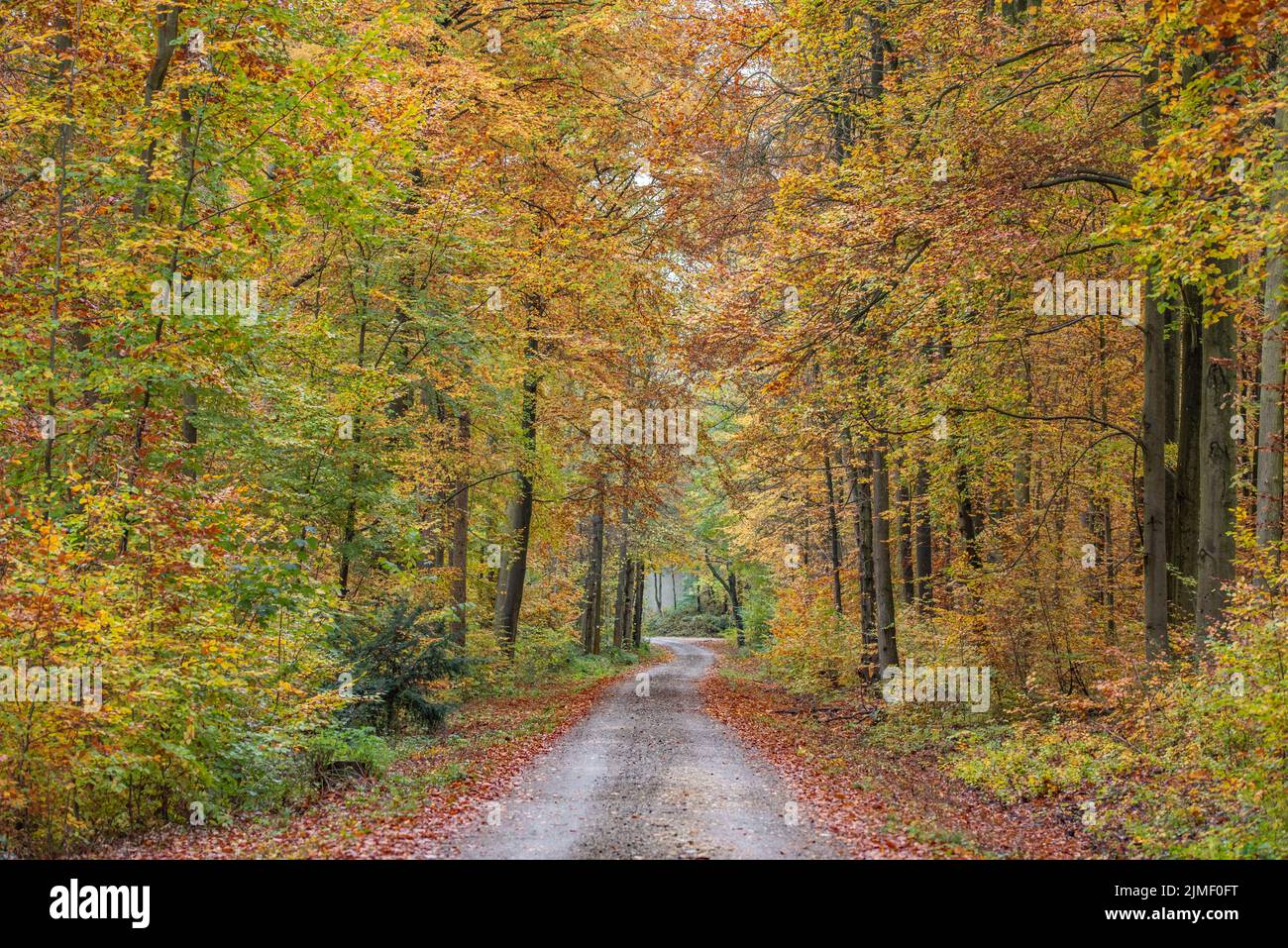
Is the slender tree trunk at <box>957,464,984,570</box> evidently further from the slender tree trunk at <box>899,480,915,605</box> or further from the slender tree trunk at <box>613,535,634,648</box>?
the slender tree trunk at <box>613,535,634,648</box>

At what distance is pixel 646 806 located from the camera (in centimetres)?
914

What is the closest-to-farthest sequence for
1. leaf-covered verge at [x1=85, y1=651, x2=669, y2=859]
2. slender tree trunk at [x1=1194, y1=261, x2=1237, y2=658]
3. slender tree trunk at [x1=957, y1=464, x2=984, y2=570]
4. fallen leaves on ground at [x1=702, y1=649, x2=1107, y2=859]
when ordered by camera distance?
leaf-covered verge at [x1=85, y1=651, x2=669, y2=859]
fallen leaves on ground at [x1=702, y1=649, x2=1107, y2=859]
slender tree trunk at [x1=1194, y1=261, x2=1237, y2=658]
slender tree trunk at [x1=957, y1=464, x2=984, y2=570]

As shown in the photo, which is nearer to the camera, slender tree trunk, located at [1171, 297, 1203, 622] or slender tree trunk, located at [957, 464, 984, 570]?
slender tree trunk, located at [1171, 297, 1203, 622]

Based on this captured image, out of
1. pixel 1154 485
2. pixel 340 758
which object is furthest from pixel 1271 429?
pixel 340 758

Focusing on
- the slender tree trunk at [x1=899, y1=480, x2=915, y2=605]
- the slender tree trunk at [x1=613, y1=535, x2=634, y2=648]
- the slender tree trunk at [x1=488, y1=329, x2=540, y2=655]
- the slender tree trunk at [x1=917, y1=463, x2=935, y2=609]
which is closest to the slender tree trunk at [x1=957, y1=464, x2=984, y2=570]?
the slender tree trunk at [x1=917, y1=463, x2=935, y2=609]

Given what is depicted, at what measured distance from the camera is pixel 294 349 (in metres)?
12.9

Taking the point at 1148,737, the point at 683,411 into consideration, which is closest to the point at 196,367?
the point at 1148,737

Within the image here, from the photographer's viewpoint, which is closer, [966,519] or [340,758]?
[340,758]

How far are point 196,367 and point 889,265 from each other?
27.5 feet

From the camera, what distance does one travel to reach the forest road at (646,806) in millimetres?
7500

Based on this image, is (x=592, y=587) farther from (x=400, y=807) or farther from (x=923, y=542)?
(x=400, y=807)

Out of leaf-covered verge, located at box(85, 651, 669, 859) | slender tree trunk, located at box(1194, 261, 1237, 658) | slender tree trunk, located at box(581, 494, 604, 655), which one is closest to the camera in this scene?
leaf-covered verge, located at box(85, 651, 669, 859)

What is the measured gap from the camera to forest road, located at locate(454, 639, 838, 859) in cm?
750
